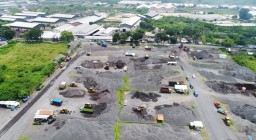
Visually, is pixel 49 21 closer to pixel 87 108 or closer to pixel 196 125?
pixel 87 108

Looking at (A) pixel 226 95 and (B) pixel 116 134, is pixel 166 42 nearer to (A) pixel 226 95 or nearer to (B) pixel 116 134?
(A) pixel 226 95

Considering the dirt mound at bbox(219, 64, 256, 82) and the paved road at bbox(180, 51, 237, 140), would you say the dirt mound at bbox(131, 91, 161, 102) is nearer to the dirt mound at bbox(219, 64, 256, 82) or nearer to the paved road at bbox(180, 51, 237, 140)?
the paved road at bbox(180, 51, 237, 140)

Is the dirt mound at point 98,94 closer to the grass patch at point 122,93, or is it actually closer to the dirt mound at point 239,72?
the grass patch at point 122,93

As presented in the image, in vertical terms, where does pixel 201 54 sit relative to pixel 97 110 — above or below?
above

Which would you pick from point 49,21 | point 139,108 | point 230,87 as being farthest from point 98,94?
point 49,21

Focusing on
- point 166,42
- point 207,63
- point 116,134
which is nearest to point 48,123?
point 116,134

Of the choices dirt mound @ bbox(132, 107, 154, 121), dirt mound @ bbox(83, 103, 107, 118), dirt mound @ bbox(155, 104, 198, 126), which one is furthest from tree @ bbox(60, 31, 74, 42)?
dirt mound @ bbox(155, 104, 198, 126)
